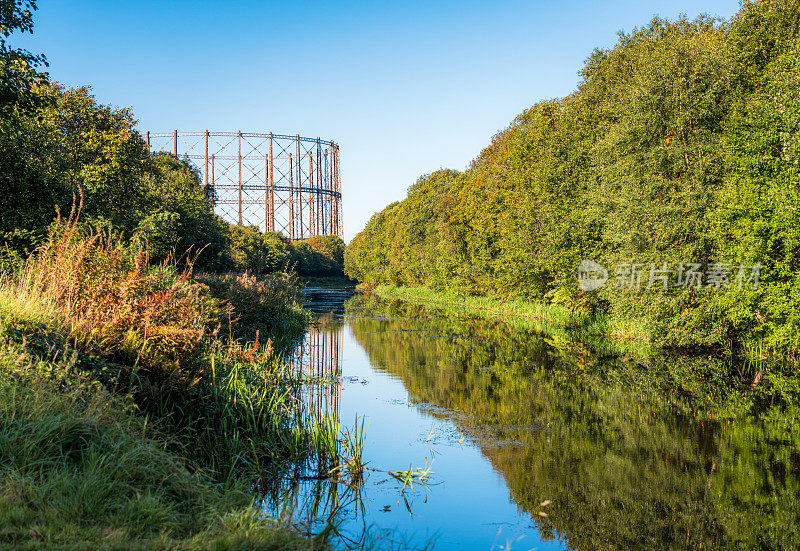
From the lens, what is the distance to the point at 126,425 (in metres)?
5.60

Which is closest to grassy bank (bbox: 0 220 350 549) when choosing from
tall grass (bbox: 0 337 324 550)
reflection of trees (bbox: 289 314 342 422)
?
tall grass (bbox: 0 337 324 550)

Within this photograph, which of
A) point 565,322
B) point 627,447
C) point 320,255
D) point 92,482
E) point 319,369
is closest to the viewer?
point 92,482

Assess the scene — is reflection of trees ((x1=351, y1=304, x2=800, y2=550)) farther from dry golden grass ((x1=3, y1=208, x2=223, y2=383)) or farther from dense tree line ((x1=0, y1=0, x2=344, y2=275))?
dense tree line ((x1=0, y1=0, x2=344, y2=275))

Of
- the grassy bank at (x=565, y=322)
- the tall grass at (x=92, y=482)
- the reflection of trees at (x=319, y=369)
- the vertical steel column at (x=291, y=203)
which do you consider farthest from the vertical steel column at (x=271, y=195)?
the tall grass at (x=92, y=482)

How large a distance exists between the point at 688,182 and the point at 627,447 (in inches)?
477

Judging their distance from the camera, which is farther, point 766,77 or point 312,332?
point 312,332

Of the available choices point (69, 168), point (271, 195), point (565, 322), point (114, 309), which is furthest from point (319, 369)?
point (271, 195)

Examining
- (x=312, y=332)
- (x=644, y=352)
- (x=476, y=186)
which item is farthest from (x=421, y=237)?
(x=644, y=352)

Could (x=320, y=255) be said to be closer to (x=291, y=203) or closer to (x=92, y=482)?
(x=291, y=203)

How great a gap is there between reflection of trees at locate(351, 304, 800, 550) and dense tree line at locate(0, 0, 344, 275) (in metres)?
6.69

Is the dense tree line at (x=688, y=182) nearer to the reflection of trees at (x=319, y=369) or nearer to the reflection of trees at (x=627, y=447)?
the reflection of trees at (x=627, y=447)

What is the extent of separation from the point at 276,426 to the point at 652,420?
7.02 m

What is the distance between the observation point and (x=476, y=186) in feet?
121

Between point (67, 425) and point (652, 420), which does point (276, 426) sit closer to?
point (67, 425)
